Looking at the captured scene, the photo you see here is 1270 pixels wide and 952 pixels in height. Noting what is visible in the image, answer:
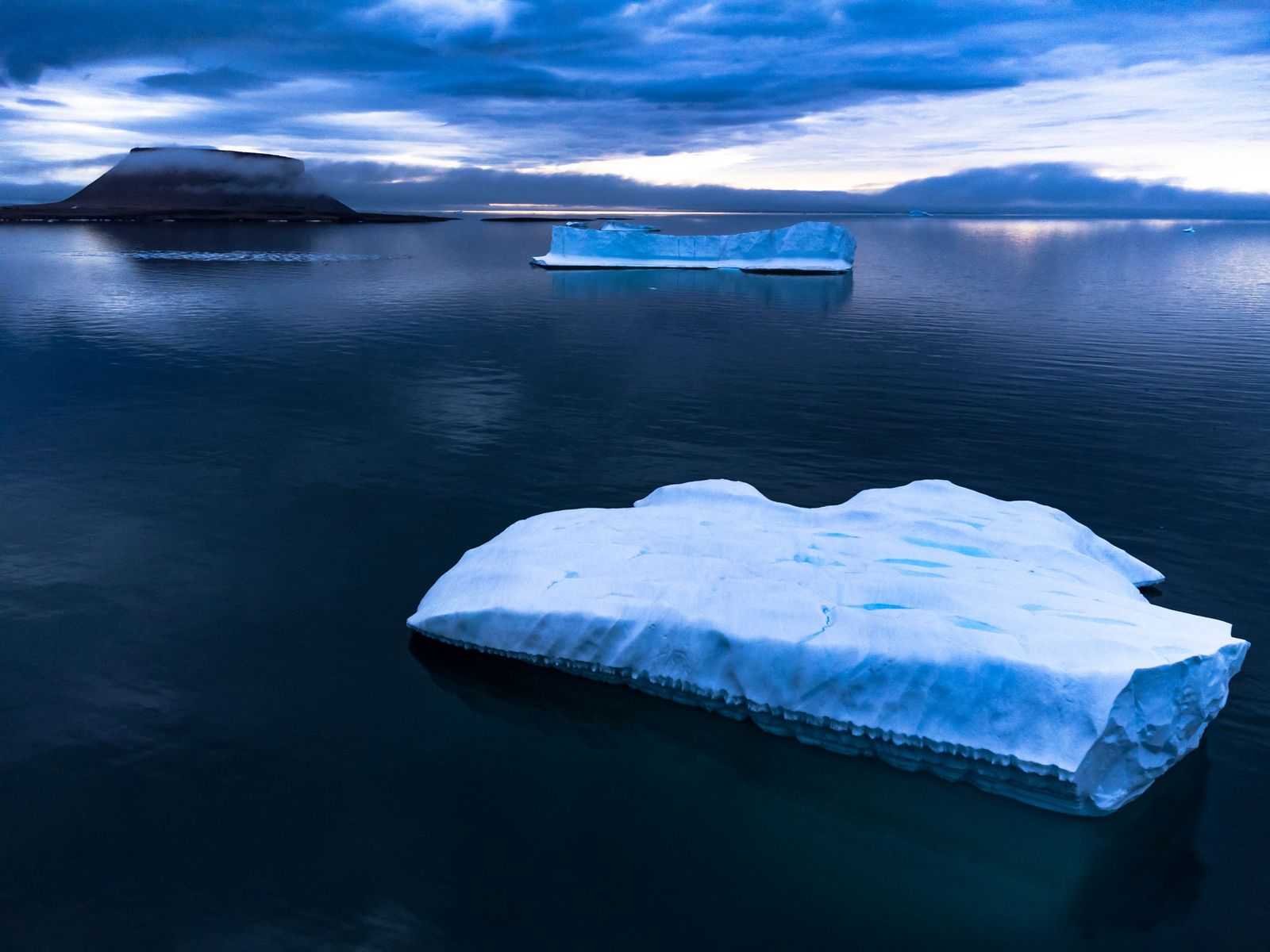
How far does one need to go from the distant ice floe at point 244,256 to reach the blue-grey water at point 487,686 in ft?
184

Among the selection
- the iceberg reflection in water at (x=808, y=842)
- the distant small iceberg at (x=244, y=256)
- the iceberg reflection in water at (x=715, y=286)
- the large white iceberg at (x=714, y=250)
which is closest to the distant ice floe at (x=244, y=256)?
the distant small iceberg at (x=244, y=256)

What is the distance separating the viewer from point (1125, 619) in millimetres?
9703

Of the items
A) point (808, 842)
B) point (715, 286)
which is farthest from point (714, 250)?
point (808, 842)

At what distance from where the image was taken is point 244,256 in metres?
88.8

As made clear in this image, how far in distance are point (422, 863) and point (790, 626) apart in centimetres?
488

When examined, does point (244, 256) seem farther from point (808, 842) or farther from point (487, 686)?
point (808, 842)

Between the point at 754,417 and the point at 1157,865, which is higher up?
the point at 754,417

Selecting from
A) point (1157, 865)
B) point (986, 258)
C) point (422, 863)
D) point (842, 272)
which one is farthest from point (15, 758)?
point (986, 258)

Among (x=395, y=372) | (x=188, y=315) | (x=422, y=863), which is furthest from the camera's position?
(x=188, y=315)

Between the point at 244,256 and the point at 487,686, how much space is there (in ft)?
301

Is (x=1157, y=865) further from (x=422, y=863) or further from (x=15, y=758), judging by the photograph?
(x=15, y=758)

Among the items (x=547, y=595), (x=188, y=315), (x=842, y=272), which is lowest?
(x=547, y=595)

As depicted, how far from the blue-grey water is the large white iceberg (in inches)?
1355

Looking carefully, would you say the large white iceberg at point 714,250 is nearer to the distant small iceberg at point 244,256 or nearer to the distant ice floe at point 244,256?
the distant small iceberg at point 244,256
